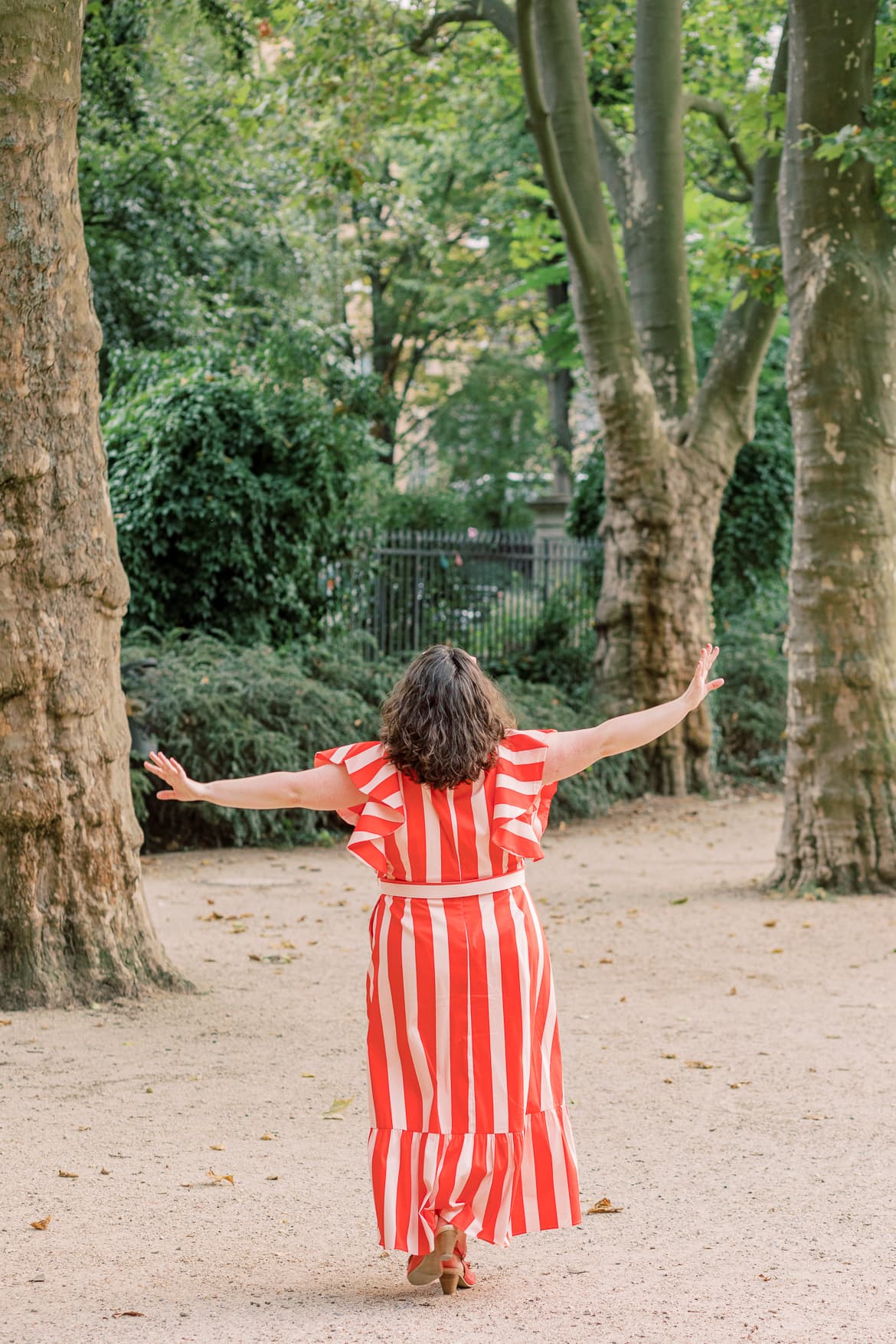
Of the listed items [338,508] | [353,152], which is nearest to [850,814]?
[338,508]

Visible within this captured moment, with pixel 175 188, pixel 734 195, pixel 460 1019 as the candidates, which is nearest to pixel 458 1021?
pixel 460 1019

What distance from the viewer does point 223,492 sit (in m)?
13.2

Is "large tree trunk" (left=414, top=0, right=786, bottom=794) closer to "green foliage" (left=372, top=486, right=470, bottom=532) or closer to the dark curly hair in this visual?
"green foliage" (left=372, top=486, right=470, bottom=532)

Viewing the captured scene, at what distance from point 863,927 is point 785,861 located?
1.15 metres

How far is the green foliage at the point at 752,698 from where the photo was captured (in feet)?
51.3

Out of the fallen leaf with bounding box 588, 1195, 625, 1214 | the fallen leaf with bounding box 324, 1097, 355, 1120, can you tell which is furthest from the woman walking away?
the fallen leaf with bounding box 324, 1097, 355, 1120

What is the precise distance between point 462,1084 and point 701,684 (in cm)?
124

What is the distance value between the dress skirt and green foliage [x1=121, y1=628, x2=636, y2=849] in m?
7.14

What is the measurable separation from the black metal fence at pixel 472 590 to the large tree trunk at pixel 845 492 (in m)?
7.72

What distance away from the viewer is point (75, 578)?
5824 millimetres

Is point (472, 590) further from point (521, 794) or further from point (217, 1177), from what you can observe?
point (521, 794)

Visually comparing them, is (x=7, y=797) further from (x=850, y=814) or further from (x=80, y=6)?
(x=850, y=814)

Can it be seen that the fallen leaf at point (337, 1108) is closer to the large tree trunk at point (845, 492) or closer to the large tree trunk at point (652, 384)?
the large tree trunk at point (845, 492)

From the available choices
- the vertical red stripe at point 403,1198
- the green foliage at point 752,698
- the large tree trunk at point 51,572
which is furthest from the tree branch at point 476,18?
the vertical red stripe at point 403,1198
